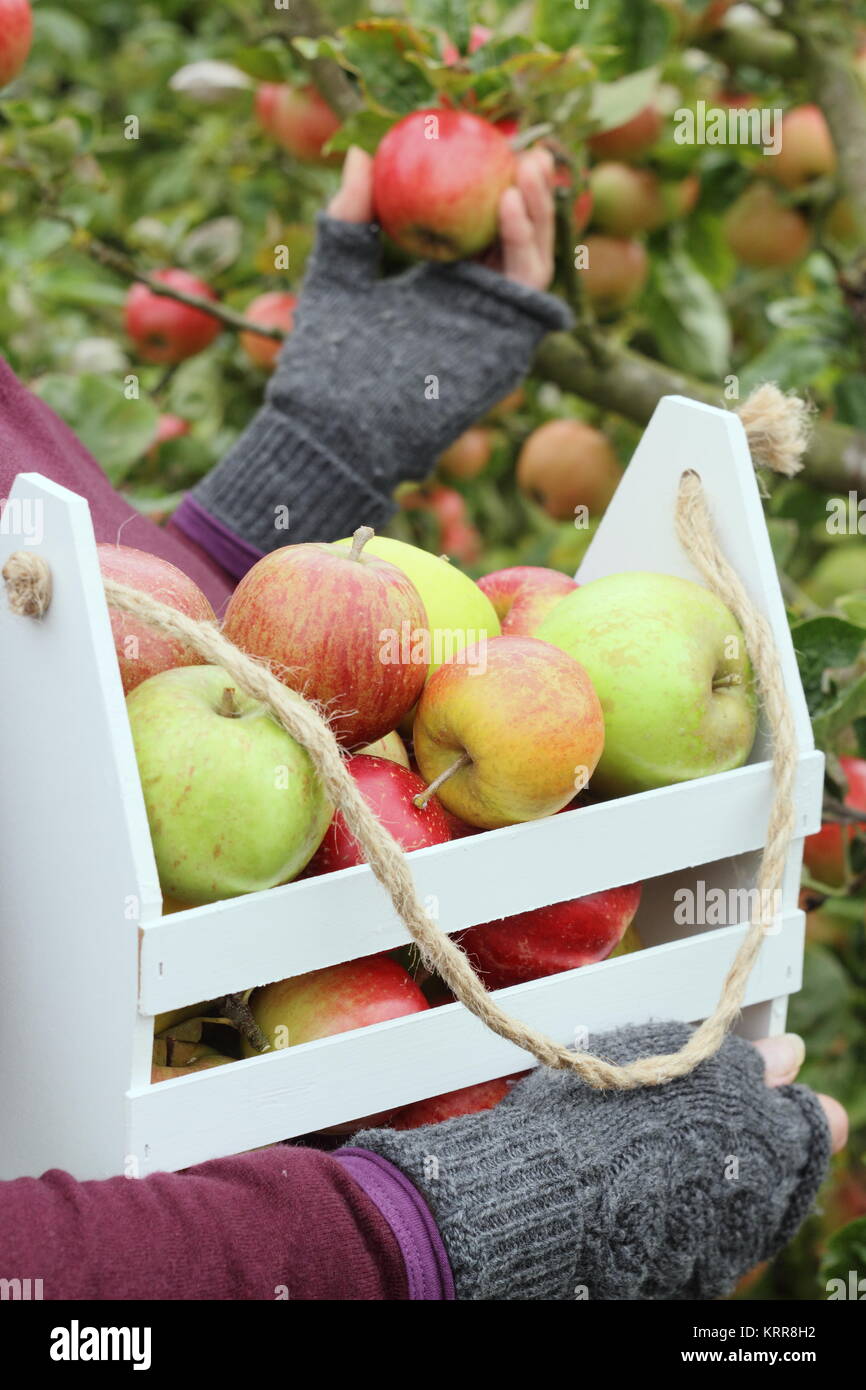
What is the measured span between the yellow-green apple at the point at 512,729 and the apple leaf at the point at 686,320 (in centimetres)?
109

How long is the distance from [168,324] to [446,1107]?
3.98 feet

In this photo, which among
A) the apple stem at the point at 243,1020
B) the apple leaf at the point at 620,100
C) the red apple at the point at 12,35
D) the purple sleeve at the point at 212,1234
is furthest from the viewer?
the apple leaf at the point at 620,100

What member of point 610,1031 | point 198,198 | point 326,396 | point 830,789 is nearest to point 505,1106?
point 610,1031

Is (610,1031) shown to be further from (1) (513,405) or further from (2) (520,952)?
(1) (513,405)

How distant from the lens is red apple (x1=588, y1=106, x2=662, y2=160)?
1.54 metres

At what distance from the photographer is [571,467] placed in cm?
175

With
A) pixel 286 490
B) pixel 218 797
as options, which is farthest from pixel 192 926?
pixel 286 490

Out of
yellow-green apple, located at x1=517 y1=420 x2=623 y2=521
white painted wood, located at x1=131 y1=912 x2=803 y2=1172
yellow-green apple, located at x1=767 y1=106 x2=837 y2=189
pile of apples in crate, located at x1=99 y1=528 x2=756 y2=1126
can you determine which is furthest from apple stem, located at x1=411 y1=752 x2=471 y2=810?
yellow-green apple, located at x1=767 y1=106 x2=837 y2=189

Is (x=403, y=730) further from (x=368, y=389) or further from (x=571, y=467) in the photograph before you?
(x=571, y=467)

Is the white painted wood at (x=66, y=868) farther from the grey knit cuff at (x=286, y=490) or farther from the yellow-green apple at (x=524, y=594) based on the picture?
the grey knit cuff at (x=286, y=490)

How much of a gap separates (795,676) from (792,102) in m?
1.20

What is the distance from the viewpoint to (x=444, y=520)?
1929 mm

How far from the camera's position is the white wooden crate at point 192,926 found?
1.94 feet

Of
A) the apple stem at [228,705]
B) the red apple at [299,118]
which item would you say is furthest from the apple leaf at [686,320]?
the apple stem at [228,705]
